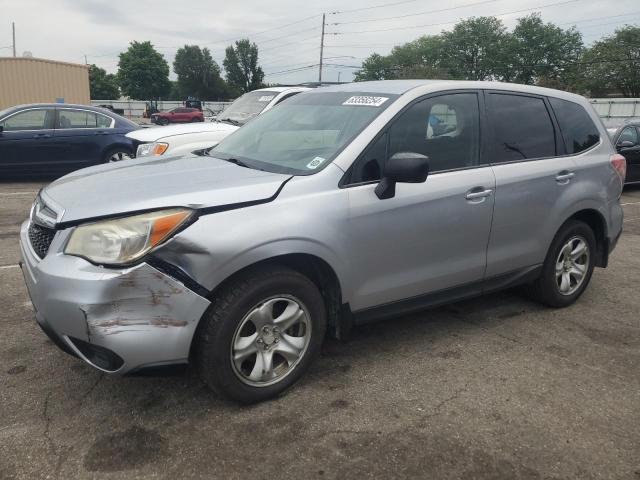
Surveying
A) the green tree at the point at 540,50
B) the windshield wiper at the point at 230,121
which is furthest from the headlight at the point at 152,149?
the green tree at the point at 540,50

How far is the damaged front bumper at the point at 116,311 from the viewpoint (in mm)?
2420

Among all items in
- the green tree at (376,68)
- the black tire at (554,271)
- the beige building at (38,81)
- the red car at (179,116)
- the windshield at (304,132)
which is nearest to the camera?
the windshield at (304,132)

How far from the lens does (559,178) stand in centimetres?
405

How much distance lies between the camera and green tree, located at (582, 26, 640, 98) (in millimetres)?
65750

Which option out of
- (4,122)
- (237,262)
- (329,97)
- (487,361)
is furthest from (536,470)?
(4,122)

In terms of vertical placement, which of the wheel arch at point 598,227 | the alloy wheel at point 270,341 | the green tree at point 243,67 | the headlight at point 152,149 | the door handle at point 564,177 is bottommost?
the alloy wheel at point 270,341

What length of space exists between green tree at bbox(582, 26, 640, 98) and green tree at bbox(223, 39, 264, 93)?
53.3 meters

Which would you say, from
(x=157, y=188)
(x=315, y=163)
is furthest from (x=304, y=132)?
(x=157, y=188)

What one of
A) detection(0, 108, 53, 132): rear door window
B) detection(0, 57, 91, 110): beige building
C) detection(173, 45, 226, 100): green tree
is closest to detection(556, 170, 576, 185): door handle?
detection(0, 108, 53, 132): rear door window

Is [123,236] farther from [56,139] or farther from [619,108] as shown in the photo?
[619,108]

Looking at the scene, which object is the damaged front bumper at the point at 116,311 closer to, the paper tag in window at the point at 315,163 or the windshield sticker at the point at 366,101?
the paper tag in window at the point at 315,163

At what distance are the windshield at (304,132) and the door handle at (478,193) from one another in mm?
779

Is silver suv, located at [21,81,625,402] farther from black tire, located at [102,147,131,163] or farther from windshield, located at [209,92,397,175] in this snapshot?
black tire, located at [102,147,131,163]

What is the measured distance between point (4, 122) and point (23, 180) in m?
1.40
